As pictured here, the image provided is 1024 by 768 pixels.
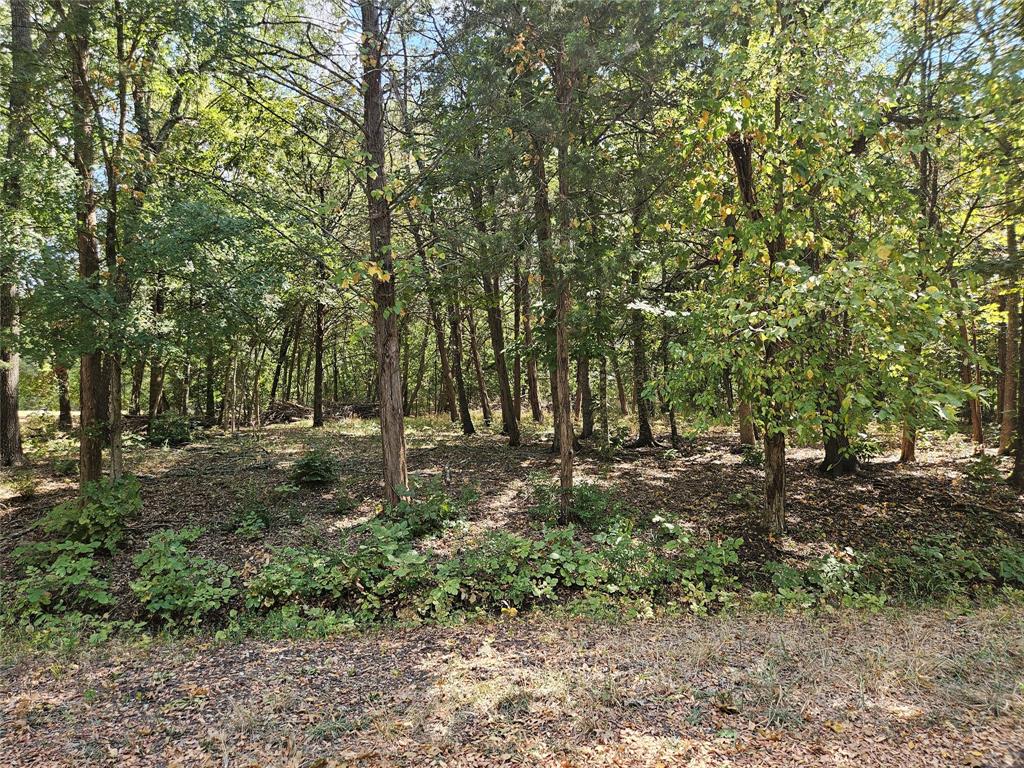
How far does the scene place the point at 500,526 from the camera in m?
7.64

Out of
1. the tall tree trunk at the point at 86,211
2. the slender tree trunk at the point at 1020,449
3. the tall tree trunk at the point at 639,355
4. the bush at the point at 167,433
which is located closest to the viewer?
the tall tree trunk at the point at 86,211

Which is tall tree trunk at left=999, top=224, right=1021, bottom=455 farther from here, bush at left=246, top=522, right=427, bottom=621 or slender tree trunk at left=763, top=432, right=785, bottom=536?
bush at left=246, top=522, right=427, bottom=621

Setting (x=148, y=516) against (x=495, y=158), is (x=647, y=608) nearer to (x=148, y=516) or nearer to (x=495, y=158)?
(x=495, y=158)

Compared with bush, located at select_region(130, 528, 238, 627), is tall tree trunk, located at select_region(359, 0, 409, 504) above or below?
above

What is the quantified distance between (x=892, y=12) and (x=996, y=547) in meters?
7.90

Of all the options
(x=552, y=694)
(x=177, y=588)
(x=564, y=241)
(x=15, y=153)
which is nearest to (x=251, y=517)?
(x=177, y=588)

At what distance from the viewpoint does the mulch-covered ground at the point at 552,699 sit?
283 cm

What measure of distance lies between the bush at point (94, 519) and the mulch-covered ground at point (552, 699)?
9.78 feet

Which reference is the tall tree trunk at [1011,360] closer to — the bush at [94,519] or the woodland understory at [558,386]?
the woodland understory at [558,386]

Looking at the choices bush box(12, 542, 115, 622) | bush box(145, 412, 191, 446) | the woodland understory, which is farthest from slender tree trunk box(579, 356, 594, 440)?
bush box(145, 412, 191, 446)

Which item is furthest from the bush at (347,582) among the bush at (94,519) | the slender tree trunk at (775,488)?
the slender tree trunk at (775,488)

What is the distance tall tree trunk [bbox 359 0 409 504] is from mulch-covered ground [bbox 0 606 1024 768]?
3.22 metres

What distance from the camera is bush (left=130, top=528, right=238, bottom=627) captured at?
521 cm

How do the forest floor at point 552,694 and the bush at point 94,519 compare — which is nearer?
the forest floor at point 552,694
